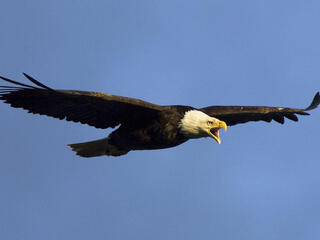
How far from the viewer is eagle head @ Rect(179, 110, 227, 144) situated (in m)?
12.2

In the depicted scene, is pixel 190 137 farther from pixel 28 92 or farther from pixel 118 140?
pixel 28 92

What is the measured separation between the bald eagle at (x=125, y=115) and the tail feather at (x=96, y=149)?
0.48 feet

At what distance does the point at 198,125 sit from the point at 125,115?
3.61 feet

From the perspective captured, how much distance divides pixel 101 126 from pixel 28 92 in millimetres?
1331

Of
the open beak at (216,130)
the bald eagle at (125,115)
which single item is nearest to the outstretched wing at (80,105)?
the bald eagle at (125,115)

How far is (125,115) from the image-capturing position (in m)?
12.5

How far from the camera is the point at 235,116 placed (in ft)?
44.8

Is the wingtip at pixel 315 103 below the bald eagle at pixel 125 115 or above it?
above

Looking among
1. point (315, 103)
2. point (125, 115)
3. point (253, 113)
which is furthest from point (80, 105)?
point (315, 103)

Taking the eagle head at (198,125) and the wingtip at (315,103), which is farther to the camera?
the wingtip at (315,103)

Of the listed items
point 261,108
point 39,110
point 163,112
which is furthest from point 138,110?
point 261,108

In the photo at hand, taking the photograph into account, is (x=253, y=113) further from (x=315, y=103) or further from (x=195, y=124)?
(x=195, y=124)

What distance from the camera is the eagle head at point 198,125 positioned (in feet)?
40.0

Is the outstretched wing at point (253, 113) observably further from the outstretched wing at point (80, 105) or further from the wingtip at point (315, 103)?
the outstretched wing at point (80, 105)
